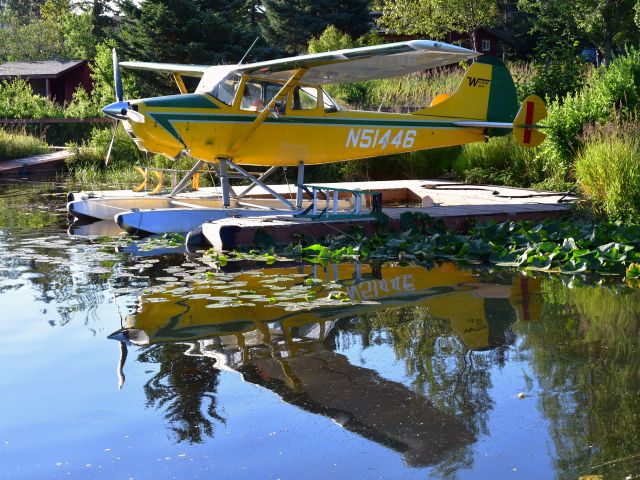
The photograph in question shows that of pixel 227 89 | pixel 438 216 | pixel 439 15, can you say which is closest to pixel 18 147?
pixel 227 89

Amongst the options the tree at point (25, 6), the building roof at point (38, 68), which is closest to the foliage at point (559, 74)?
the building roof at point (38, 68)

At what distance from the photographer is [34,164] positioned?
2141 cm

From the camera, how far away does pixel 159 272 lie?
8258 mm

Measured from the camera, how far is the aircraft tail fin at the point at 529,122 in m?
11.9

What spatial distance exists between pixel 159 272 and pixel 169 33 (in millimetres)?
20913

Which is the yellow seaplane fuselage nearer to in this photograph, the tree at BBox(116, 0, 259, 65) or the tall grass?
the tall grass

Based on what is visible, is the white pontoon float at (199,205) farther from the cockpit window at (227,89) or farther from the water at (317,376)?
the water at (317,376)

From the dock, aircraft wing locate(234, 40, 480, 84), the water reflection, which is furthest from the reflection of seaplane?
aircraft wing locate(234, 40, 480, 84)

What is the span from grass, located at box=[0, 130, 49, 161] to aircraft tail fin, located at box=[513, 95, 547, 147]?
49.8 ft

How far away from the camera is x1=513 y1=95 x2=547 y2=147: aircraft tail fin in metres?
11.9

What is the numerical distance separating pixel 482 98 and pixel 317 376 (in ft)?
27.8

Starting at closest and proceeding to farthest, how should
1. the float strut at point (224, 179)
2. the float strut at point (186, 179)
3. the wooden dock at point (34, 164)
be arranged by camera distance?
the float strut at point (224, 179) < the float strut at point (186, 179) < the wooden dock at point (34, 164)

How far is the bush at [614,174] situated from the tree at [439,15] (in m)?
24.4

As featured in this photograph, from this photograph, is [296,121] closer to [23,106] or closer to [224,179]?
[224,179]
